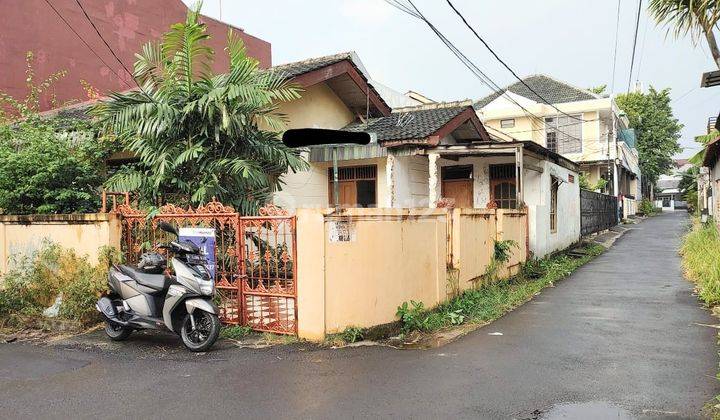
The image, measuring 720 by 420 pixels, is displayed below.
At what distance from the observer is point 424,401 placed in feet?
13.6

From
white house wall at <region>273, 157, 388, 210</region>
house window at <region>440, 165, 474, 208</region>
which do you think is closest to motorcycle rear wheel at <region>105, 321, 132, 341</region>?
white house wall at <region>273, 157, 388, 210</region>

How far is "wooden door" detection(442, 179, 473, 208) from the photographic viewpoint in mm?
14648

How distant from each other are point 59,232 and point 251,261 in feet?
10.9

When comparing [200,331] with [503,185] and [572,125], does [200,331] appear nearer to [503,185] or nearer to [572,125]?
[503,185]

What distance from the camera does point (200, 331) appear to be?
5.76 metres

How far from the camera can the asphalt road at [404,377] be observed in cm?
405

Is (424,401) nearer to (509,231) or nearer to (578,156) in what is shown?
(509,231)

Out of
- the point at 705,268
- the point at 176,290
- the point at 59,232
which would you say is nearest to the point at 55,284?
the point at 59,232

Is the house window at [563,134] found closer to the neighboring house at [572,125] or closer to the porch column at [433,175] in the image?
the neighboring house at [572,125]

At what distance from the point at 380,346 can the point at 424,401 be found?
169 centimetres

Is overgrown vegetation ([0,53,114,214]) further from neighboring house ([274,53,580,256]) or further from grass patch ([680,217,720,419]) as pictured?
grass patch ([680,217,720,419])

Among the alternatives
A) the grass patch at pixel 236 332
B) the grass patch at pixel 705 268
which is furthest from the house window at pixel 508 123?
the grass patch at pixel 236 332

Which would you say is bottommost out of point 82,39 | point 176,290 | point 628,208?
point 176,290

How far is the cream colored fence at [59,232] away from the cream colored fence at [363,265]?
124 inches
